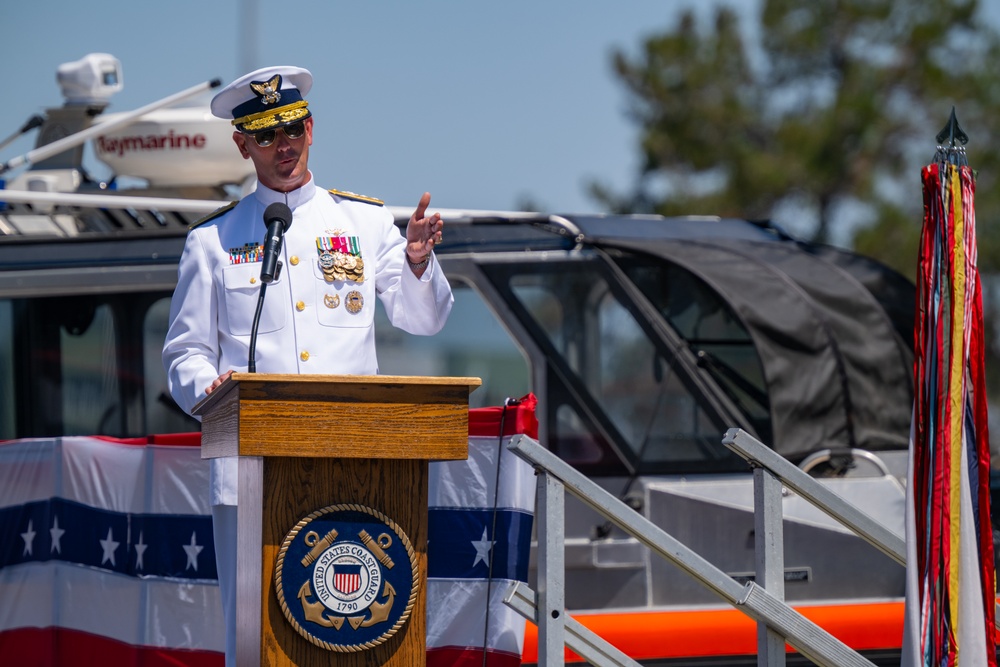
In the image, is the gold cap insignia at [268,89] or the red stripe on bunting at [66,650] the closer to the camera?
the gold cap insignia at [268,89]

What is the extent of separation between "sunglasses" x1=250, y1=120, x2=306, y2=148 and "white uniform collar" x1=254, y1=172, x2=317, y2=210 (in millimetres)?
145

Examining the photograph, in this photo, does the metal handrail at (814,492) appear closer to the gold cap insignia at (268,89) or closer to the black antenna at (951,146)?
the black antenna at (951,146)

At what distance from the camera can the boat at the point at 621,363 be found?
5.38 metres

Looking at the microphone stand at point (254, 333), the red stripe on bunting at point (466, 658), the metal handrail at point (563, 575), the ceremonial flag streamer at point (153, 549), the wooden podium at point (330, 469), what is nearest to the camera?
the wooden podium at point (330, 469)

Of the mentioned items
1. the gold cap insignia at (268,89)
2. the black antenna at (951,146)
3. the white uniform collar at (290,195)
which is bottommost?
the white uniform collar at (290,195)

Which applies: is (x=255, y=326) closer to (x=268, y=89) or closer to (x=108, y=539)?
(x=268, y=89)

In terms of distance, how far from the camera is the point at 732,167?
22469mm

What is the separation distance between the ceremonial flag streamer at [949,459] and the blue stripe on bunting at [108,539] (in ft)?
7.71

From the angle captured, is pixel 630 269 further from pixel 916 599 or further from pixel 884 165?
pixel 884 165

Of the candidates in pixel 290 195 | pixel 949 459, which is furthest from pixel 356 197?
pixel 949 459

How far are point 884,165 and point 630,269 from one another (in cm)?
1713

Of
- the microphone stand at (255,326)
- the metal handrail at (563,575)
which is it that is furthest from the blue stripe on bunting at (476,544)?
the microphone stand at (255,326)

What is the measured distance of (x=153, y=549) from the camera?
470 centimetres

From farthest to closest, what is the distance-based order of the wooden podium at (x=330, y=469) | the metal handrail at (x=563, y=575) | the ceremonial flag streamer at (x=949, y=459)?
the metal handrail at (x=563, y=575)
the ceremonial flag streamer at (x=949, y=459)
the wooden podium at (x=330, y=469)
